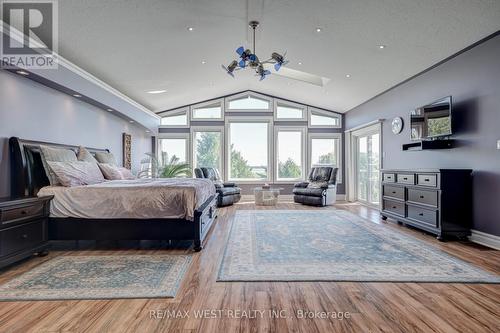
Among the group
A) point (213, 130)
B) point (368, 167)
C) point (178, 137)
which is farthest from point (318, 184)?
point (178, 137)

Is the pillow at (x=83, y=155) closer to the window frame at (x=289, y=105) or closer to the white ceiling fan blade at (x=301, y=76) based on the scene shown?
the white ceiling fan blade at (x=301, y=76)

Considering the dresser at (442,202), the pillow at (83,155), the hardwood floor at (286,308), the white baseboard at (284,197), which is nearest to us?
the hardwood floor at (286,308)

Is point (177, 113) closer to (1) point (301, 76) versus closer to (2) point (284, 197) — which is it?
(1) point (301, 76)

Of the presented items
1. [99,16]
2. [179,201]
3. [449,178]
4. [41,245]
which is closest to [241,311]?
[179,201]

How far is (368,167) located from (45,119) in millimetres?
6915

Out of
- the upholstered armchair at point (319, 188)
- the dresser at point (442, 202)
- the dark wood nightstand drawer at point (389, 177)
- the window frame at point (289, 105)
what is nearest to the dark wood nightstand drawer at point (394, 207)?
the dresser at point (442, 202)

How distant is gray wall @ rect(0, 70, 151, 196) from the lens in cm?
309

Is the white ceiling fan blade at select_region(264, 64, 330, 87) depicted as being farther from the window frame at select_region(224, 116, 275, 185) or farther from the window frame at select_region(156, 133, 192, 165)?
the window frame at select_region(156, 133, 192, 165)

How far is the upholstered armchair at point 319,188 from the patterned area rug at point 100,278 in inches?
173

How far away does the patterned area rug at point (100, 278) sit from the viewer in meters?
2.12

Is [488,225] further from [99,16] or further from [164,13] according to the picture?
[99,16]

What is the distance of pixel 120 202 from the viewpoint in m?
3.14

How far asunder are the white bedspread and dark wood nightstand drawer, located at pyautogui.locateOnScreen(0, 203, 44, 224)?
0.59 ft

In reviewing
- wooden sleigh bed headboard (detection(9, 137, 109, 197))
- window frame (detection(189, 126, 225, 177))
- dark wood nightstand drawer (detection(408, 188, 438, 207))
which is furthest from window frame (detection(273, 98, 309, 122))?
wooden sleigh bed headboard (detection(9, 137, 109, 197))
